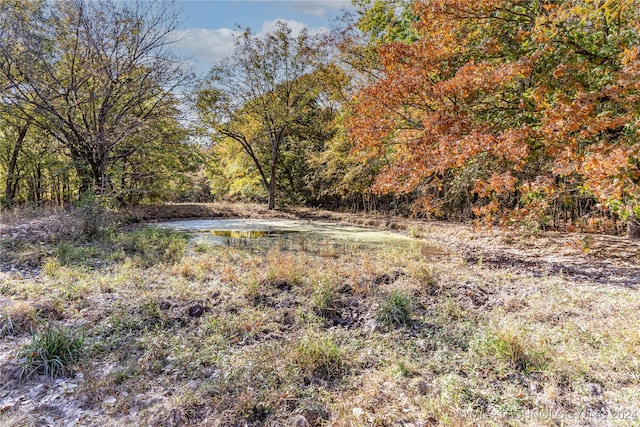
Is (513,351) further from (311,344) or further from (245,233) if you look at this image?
(245,233)

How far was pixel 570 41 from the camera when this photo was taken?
5.81m

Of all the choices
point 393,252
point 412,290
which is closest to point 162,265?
point 412,290

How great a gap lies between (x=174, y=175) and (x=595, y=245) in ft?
52.9

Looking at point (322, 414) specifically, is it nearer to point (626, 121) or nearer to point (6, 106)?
point (626, 121)

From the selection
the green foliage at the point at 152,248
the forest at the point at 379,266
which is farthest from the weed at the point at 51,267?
the green foliage at the point at 152,248

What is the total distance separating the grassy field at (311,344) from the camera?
2430 mm

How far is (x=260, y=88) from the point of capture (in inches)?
699

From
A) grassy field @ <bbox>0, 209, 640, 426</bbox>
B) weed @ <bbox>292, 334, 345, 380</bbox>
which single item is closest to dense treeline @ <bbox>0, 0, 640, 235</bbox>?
grassy field @ <bbox>0, 209, 640, 426</bbox>

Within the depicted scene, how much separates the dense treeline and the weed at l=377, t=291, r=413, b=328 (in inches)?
122

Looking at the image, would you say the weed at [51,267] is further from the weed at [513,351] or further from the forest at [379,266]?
the weed at [513,351]

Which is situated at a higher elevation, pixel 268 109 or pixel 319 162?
pixel 268 109

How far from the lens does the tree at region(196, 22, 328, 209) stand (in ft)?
55.7

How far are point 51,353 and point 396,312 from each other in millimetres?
3552

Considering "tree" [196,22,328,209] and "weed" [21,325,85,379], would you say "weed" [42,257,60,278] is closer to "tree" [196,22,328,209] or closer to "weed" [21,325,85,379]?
"weed" [21,325,85,379]
